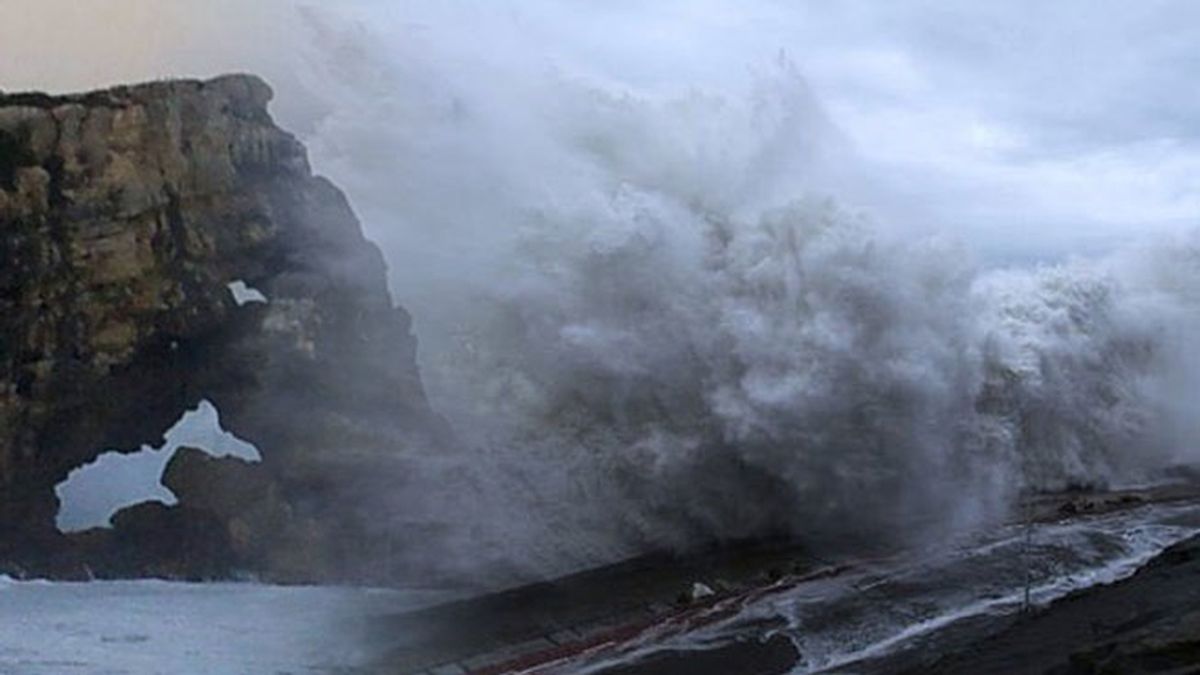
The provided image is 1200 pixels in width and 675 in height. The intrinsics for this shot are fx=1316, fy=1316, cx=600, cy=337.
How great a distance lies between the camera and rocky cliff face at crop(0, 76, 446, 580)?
1980 cm

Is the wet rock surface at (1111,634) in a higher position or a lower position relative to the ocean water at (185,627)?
lower

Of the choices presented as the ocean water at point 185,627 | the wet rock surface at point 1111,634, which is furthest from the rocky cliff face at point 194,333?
the wet rock surface at point 1111,634

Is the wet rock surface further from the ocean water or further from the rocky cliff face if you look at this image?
the rocky cliff face

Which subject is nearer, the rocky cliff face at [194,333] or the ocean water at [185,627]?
the ocean water at [185,627]

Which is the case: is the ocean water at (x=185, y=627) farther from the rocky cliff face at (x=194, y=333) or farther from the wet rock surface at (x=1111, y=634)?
the wet rock surface at (x=1111, y=634)

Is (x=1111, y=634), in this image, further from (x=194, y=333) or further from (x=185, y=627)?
(x=194, y=333)

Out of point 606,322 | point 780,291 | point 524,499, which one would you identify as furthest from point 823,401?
point 524,499

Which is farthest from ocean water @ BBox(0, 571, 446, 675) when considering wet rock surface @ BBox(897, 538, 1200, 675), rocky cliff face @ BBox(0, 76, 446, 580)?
wet rock surface @ BBox(897, 538, 1200, 675)

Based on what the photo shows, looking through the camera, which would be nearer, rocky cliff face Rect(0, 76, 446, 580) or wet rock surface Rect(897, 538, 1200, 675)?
wet rock surface Rect(897, 538, 1200, 675)

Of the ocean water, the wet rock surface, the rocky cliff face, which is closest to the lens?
the wet rock surface

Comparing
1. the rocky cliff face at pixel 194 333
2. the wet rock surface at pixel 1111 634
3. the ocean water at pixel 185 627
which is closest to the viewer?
the wet rock surface at pixel 1111 634

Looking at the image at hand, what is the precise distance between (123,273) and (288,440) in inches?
143

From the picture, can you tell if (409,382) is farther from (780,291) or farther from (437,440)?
(780,291)

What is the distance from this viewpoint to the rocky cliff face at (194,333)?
19797 mm
